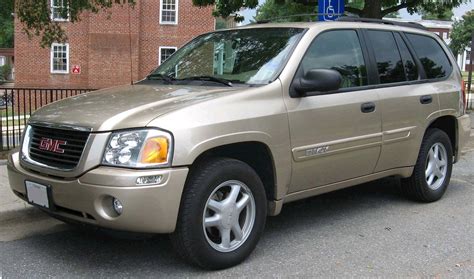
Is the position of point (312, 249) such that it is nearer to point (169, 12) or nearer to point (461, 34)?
point (169, 12)

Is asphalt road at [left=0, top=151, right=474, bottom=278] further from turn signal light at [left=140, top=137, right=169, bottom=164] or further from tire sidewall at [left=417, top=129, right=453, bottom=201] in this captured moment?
turn signal light at [left=140, top=137, right=169, bottom=164]

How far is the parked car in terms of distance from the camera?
3.50 m

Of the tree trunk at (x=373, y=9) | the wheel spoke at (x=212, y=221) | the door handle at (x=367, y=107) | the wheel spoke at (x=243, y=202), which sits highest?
the tree trunk at (x=373, y=9)

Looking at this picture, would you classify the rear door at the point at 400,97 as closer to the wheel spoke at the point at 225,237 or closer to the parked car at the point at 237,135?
the parked car at the point at 237,135

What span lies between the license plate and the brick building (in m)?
27.4

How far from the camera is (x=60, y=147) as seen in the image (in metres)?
3.74

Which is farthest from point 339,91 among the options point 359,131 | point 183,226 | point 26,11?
point 26,11

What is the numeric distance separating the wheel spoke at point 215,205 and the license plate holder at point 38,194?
43.1 inches

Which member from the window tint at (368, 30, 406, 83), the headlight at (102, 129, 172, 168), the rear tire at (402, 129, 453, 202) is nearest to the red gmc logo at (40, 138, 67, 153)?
the headlight at (102, 129, 172, 168)

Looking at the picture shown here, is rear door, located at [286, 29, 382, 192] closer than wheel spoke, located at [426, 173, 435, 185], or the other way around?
rear door, located at [286, 29, 382, 192]

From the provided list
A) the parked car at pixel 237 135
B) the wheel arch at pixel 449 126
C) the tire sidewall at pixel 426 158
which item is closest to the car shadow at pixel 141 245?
the tire sidewall at pixel 426 158

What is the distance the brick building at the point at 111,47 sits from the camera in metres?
31.0

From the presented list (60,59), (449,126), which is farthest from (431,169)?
(60,59)

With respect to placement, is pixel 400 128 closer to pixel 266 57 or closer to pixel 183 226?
pixel 266 57
